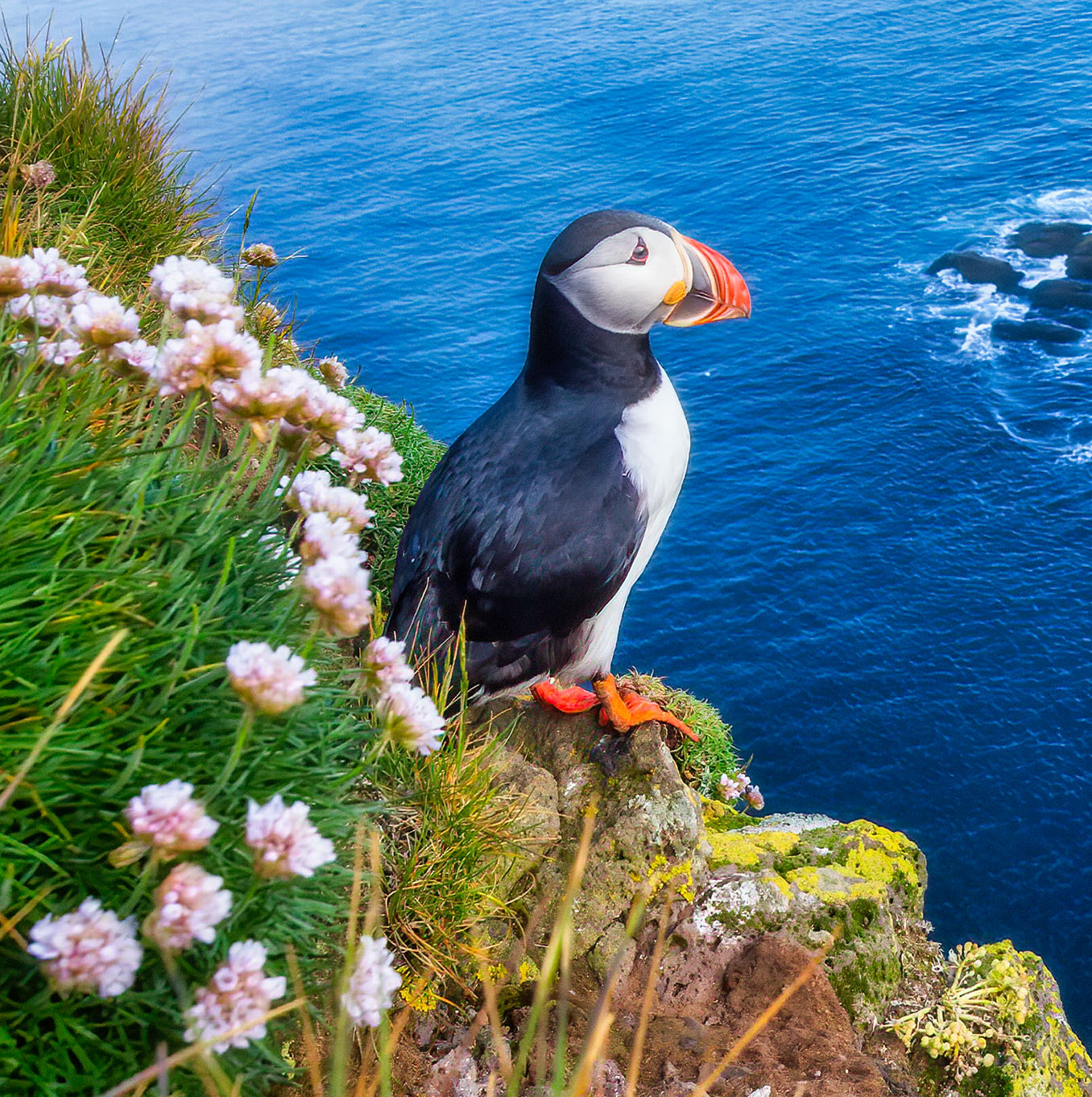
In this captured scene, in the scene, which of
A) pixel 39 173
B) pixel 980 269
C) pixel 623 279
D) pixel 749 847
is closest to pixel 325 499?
pixel 623 279

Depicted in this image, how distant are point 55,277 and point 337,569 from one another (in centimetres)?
118

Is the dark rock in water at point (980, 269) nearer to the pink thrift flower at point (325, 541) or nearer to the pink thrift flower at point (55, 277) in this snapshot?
the pink thrift flower at point (55, 277)

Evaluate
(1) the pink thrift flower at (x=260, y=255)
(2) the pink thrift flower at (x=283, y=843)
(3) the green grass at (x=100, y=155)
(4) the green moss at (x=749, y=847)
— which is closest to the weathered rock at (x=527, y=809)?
(4) the green moss at (x=749, y=847)

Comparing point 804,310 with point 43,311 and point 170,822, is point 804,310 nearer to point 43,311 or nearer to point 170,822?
point 43,311

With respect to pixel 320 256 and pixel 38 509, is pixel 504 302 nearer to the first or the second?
pixel 320 256

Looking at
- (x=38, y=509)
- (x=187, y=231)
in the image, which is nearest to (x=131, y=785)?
(x=38, y=509)

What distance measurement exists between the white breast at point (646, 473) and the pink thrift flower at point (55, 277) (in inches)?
98.7

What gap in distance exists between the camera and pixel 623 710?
4.61m

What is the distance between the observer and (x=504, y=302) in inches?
1686

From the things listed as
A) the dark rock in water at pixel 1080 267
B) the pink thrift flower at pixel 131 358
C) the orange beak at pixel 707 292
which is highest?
the pink thrift flower at pixel 131 358

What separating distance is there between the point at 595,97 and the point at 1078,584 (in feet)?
114

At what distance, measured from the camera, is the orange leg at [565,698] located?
15.6ft

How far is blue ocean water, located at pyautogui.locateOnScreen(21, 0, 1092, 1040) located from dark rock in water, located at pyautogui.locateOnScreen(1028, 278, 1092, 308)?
3.86ft

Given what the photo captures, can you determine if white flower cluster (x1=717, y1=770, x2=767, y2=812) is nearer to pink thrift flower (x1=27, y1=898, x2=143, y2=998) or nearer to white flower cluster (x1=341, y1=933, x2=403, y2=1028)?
white flower cluster (x1=341, y1=933, x2=403, y2=1028)
